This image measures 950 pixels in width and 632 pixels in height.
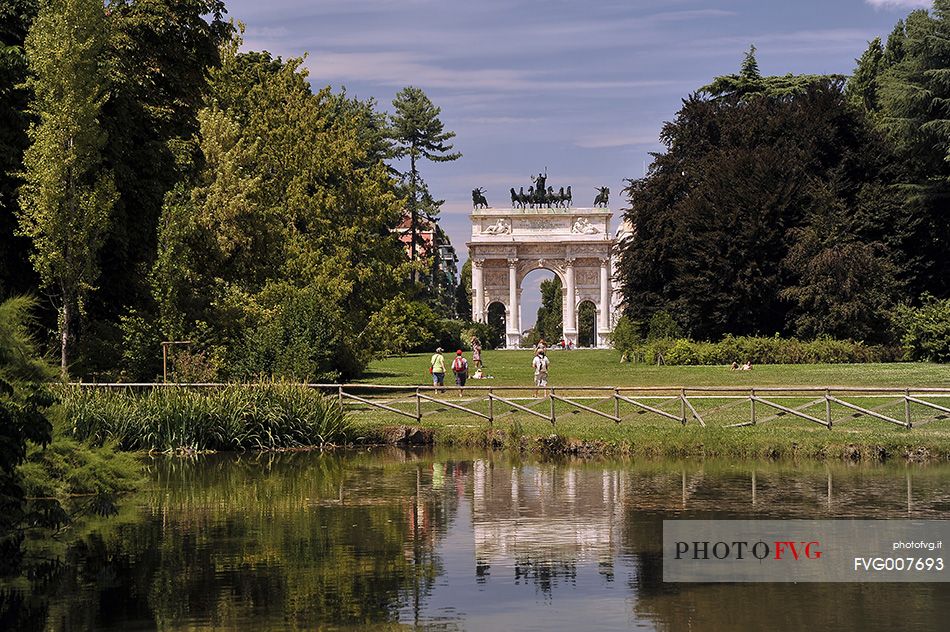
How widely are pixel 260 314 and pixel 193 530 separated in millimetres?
17824

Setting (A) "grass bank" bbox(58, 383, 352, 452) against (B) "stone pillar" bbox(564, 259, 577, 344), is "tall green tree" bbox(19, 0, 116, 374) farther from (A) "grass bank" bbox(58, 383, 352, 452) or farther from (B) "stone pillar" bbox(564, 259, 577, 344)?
(B) "stone pillar" bbox(564, 259, 577, 344)

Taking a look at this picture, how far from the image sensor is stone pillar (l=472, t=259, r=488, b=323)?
102938 mm

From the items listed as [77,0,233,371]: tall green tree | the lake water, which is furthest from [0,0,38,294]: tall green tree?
the lake water

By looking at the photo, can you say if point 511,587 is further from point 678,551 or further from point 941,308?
point 941,308

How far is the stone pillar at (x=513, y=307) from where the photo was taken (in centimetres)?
10019

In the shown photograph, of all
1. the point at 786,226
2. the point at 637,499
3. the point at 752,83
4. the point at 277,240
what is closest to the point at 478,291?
the point at 752,83

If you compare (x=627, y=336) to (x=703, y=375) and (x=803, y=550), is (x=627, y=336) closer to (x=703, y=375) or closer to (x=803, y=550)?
(x=703, y=375)

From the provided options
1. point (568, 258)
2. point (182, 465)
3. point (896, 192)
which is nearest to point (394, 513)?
point (182, 465)

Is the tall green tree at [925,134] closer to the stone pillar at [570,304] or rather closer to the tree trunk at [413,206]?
the tree trunk at [413,206]

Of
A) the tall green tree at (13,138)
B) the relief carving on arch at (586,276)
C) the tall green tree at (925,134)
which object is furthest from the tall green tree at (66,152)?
the relief carving on arch at (586,276)

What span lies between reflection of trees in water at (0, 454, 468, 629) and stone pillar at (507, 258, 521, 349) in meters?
79.0

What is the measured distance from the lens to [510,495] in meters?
18.8

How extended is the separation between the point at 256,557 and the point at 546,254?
89.9 m

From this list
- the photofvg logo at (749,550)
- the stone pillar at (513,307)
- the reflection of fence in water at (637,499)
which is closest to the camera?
the photofvg logo at (749,550)
